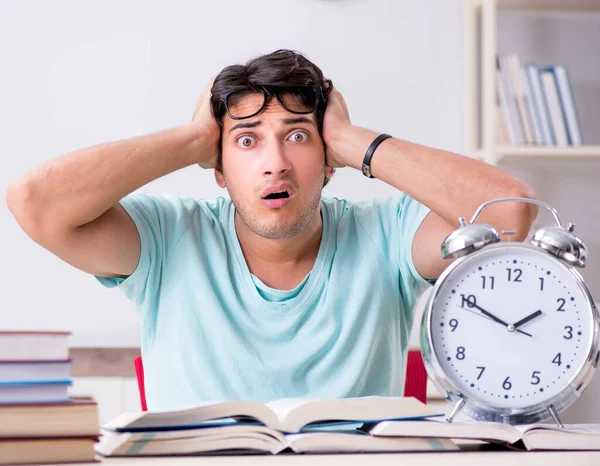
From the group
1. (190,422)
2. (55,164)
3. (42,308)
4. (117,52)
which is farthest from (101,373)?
(190,422)

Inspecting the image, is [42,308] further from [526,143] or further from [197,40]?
[526,143]

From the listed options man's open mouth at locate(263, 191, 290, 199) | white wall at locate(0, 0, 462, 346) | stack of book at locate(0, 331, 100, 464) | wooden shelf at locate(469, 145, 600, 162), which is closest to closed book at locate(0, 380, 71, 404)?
stack of book at locate(0, 331, 100, 464)

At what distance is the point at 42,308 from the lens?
2.86 metres

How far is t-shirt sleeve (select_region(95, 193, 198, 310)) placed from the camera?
1649 millimetres

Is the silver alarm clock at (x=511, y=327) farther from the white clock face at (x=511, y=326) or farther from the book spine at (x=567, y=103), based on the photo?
the book spine at (x=567, y=103)

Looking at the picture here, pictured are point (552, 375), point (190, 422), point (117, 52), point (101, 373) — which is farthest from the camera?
point (117, 52)

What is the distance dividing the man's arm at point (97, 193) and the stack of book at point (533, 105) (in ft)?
5.00

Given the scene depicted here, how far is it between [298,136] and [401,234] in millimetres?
288

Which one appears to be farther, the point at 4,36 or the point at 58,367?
the point at 4,36

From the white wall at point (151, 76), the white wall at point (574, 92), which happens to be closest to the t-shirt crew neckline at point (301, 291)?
the white wall at point (151, 76)

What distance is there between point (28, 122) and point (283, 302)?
1650 mm

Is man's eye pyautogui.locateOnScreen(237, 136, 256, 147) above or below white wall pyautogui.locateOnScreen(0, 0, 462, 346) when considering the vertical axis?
below

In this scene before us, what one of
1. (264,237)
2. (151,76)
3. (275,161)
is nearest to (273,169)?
(275,161)

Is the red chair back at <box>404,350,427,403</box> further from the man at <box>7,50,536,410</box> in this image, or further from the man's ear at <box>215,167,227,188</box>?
the man's ear at <box>215,167,227,188</box>
